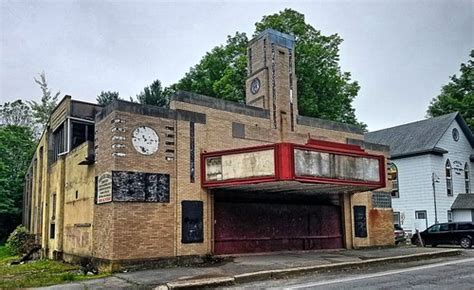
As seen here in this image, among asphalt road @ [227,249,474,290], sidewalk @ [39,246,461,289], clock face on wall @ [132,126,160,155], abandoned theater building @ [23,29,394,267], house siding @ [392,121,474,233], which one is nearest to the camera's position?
asphalt road @ [227,249,474,290]

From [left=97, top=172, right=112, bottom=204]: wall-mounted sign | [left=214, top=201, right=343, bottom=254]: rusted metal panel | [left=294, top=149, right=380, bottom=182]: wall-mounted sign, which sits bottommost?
[left=214, top=201, right=343, bottom=254]: rusted metal panel

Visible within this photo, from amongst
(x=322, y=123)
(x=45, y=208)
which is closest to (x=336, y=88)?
(x=322, y=123)

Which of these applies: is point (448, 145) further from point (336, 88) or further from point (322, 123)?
point (322, 123)

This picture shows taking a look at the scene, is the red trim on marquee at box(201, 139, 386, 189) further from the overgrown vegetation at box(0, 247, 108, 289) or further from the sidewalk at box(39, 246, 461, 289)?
the overgrown vegetation at box(0, 247, 108, 289)

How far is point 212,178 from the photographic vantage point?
16469 millimetres

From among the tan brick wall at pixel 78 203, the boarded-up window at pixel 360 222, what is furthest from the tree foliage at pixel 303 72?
the tan brick wall at pixel 78 203

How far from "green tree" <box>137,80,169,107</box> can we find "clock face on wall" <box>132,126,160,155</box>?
2722 centimetres

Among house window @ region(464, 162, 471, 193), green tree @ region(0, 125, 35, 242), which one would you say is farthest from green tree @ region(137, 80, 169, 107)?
house window @ region(464, 162, 471, 193)

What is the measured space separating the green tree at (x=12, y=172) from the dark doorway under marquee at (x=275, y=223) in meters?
27.5

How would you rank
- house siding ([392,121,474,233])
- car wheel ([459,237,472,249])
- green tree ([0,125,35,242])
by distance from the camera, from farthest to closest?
green tree ([0,125,35,242]) < house siding ([392,121,474,233]) < car wheel ([459,237,472,249])

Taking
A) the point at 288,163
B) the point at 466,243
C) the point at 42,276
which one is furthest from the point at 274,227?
the point at 466,243

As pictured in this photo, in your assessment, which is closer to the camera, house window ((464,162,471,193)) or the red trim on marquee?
the red trim on marquee

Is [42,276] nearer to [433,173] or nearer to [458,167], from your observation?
[433,173]

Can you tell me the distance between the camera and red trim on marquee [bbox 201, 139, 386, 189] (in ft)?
48.2
